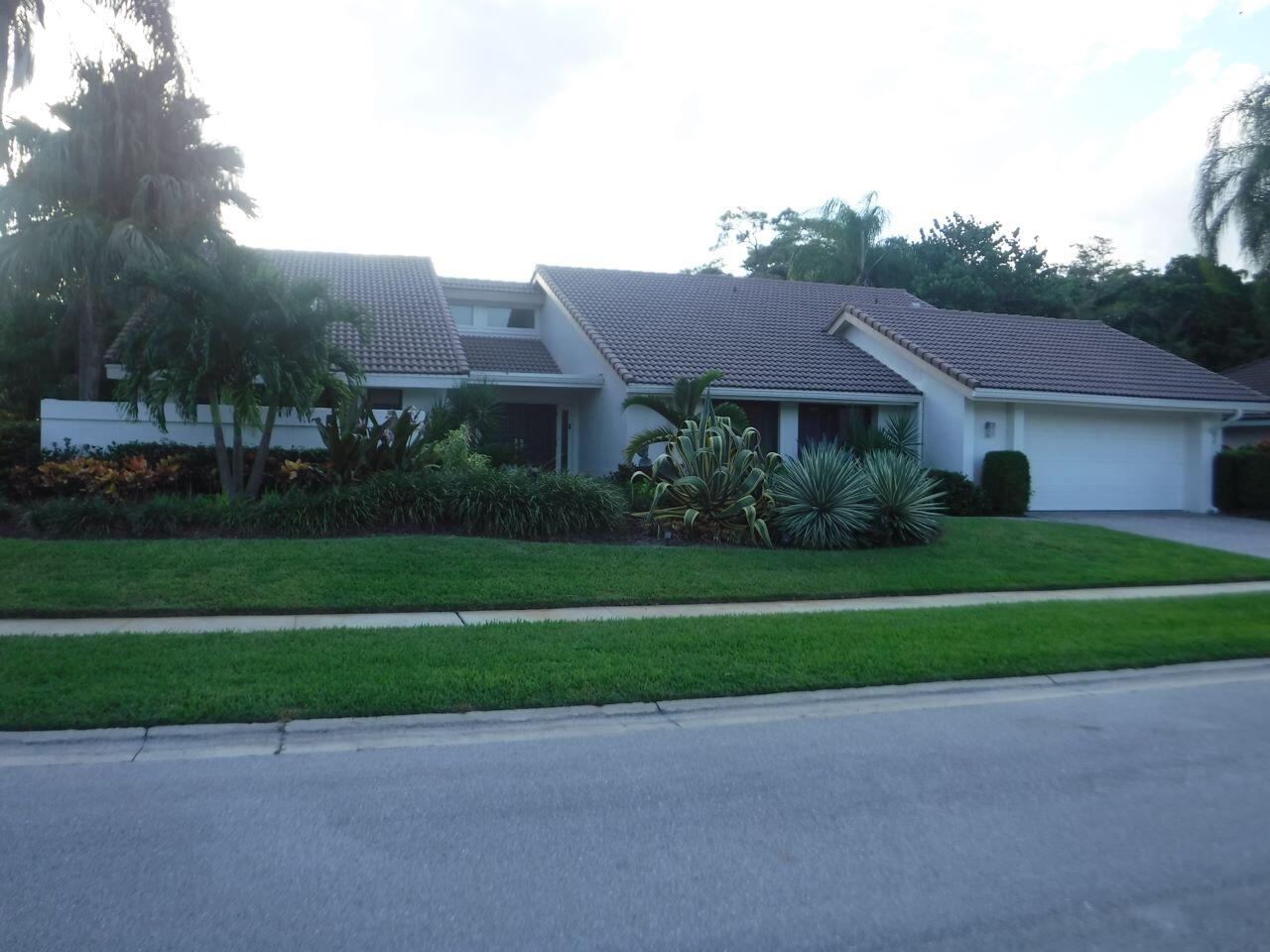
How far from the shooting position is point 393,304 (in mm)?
23656

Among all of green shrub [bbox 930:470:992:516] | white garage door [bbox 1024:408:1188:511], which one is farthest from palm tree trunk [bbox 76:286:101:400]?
white garage door [bbox 1024:408:1188:511]

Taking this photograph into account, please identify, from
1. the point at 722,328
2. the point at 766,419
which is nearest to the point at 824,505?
the point at 766,419

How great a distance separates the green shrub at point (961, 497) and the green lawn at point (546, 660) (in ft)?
27.3

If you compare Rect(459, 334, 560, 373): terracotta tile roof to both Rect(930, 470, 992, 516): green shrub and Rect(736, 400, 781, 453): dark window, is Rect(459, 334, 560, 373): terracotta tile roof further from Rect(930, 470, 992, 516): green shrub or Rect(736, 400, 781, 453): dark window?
Rect(930, 470, 992, 516): green shrub

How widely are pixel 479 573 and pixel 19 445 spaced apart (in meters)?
9.21

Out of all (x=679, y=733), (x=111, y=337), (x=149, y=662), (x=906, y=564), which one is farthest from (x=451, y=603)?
(x=111, y=337)

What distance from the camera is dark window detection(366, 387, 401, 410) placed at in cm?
2036

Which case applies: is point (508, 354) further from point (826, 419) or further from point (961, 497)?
point (961, 497)

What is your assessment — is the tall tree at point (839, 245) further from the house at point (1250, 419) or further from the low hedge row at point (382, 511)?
the low hedge row at point (382, 511)

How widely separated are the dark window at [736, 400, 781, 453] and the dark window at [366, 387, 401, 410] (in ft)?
22.8

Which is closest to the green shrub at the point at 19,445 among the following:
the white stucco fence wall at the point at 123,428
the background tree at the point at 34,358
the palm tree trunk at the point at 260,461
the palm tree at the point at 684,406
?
the white stucco fence wall at the point at 123,428

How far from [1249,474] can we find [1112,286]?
22.4 metres

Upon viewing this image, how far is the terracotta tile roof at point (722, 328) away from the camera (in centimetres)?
2144

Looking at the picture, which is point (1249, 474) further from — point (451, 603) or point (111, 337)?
point (111, 337)
